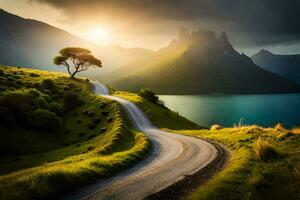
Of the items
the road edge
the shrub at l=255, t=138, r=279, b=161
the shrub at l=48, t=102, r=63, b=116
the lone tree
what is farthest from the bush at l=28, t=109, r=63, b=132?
the lone tree

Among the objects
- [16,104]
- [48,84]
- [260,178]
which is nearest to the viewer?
[260,178]

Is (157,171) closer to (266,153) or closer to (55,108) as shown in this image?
(266,153)

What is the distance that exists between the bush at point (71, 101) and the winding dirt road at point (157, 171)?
4890 centimetres

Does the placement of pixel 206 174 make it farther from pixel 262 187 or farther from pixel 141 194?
pixel 141 194

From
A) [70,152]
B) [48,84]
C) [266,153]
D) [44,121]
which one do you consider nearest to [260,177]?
[266,153]

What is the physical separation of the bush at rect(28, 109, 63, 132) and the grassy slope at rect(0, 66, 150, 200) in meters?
2.05

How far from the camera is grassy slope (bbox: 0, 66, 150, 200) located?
18562 millimetres

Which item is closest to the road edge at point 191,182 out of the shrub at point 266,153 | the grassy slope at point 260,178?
the grassy slope at point 260,178

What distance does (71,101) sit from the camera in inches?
3499

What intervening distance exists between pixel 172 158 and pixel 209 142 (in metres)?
12.8

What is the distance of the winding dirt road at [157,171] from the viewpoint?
19.5 meters

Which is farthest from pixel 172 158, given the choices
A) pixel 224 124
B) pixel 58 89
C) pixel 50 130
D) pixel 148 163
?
pixel 224 124

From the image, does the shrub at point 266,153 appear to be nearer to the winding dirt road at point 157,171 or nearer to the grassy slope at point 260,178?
the grassy slope at point 260,178

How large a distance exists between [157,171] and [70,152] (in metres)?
28.8
